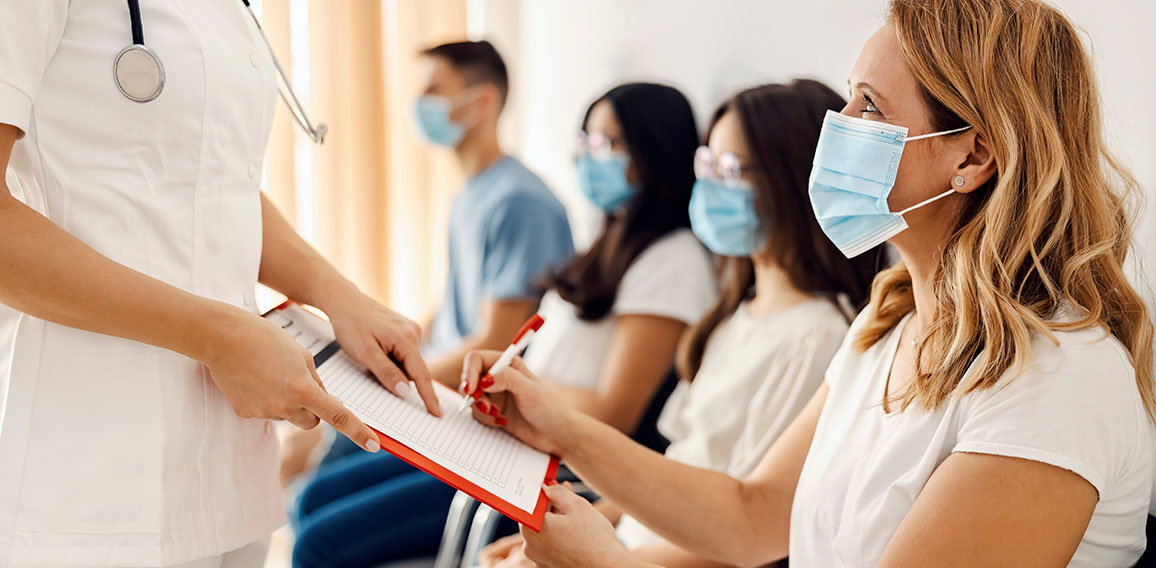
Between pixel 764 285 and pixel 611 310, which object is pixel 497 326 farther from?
pixel 764 285

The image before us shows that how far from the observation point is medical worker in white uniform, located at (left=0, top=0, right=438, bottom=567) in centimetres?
77

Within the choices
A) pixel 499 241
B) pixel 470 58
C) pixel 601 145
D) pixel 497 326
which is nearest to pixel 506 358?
pixel 601 145

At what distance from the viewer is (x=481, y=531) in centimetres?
160

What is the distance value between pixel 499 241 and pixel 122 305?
66.4 inches

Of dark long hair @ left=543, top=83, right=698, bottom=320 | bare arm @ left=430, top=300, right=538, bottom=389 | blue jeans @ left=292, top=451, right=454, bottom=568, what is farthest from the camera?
bare arm @ left=430, top=300, right=538, bottom=389

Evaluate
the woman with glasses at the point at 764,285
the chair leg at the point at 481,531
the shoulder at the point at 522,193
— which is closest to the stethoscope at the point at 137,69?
the woman with glasses at the point at 764,285

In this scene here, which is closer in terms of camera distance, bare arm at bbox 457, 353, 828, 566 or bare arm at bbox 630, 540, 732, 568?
bare arm at bbox 457, 353, 828, 566

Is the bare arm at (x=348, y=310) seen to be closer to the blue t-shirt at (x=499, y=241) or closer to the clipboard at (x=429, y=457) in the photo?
the clipboard at (x=429, y=457)

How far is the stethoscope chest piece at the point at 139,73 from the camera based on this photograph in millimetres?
793

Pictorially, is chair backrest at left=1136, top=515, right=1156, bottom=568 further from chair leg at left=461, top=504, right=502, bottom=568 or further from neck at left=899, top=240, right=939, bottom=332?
chair leg at left=461, top=504, right=502, bottom=568

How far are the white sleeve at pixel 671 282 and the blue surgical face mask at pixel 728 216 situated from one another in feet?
0.91

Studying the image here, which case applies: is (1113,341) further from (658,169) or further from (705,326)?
(658,169)

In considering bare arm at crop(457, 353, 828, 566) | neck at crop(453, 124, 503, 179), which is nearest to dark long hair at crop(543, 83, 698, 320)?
neck at crop(453, 124, 503, 179)

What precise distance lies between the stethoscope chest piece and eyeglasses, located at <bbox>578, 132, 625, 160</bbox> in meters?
1.36
